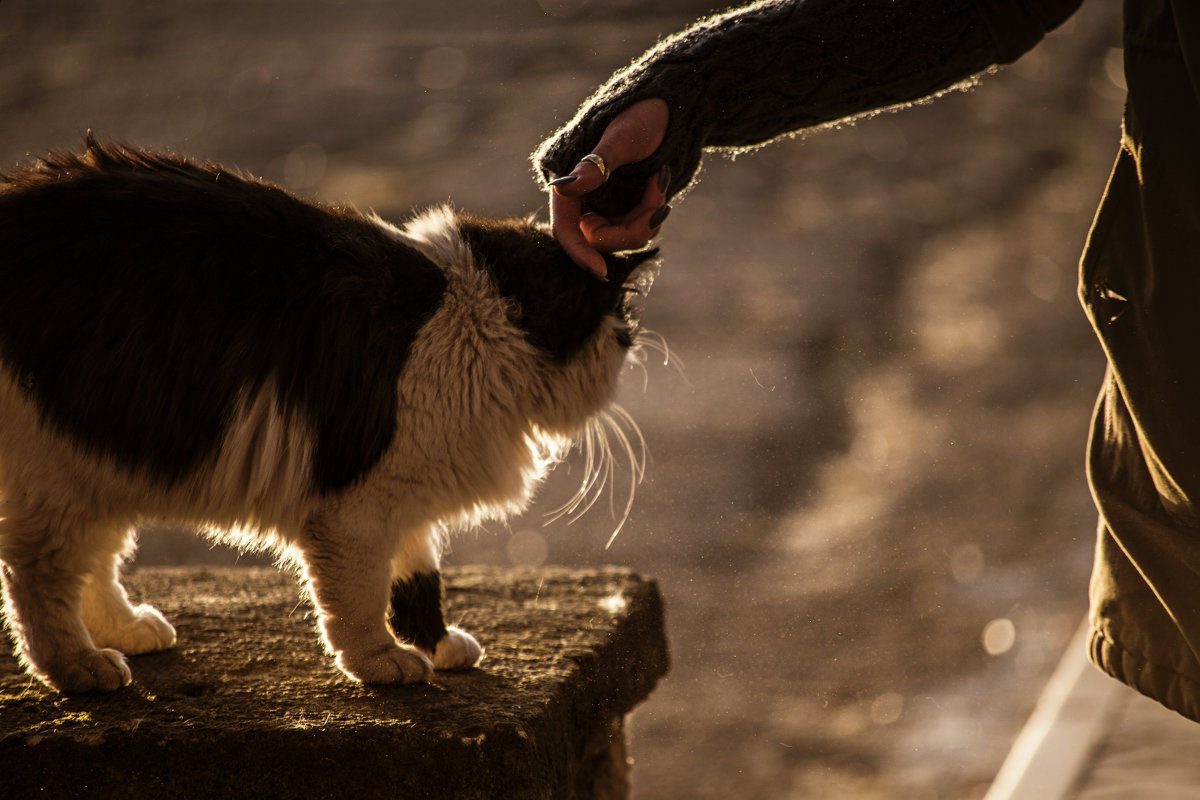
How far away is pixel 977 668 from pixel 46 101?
10.3 metres

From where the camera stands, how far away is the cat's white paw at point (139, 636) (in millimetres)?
2592

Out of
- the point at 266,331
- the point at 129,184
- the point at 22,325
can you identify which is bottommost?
the point at 266,331

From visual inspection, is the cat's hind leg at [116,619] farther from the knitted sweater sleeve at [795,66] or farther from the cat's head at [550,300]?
the knitted sweater sleeve at [795,66]

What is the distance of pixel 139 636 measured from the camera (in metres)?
2.60

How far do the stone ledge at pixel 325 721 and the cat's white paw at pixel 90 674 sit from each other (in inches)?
1.0

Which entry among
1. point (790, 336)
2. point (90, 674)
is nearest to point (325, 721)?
point (90, 674)

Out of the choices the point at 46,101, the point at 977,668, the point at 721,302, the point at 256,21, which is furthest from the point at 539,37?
the point at 977,668

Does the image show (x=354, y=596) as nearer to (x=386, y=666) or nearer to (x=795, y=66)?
(x=386, y=666)

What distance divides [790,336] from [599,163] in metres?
5.39

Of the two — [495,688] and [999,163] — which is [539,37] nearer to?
[999,163]

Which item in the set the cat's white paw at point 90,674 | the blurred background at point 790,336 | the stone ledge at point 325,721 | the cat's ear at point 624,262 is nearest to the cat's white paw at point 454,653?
the stone ledge at point 325,721

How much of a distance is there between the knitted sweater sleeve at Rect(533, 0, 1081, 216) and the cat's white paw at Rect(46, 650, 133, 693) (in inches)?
53.7

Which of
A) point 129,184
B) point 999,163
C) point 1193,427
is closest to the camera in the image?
point 1193,427

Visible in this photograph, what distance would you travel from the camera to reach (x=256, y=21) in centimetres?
1405
